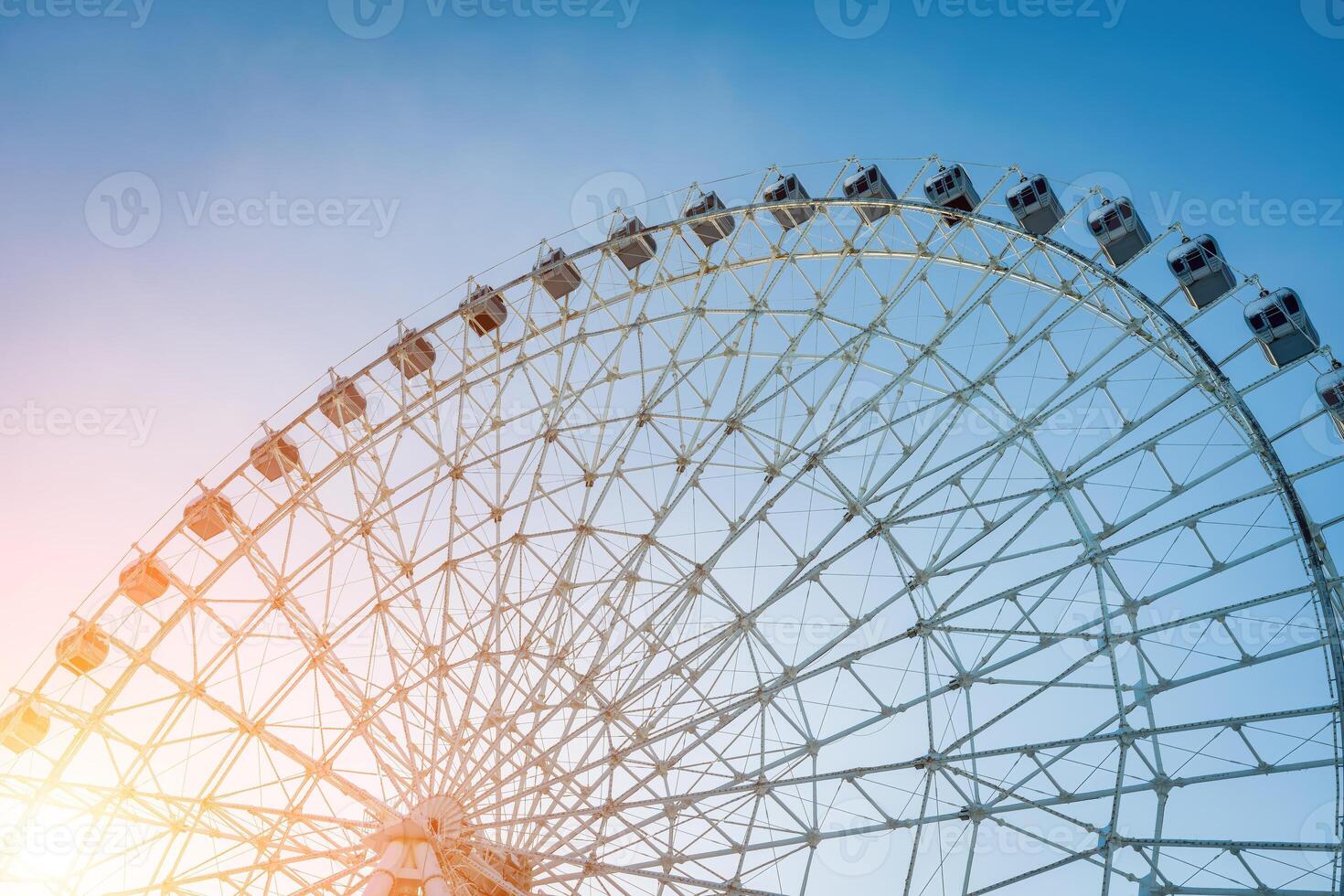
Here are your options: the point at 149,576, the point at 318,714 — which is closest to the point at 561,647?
the point at 318,714

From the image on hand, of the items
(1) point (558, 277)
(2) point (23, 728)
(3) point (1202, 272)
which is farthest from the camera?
(1) point (558, 277)

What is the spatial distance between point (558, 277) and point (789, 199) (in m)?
6.96

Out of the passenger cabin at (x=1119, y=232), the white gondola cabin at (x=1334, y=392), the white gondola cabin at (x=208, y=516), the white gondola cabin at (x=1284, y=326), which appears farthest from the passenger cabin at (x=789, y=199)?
the white gondola cabin at (x=208, y=516)

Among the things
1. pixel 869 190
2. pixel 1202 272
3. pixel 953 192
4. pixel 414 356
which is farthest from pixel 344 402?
pixel 1202 272

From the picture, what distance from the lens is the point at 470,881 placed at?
23750 millimetres

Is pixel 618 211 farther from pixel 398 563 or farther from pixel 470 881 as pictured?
pixel 470 881

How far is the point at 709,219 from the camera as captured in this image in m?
29.8

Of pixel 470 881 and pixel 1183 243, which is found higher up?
pixel 1183 243

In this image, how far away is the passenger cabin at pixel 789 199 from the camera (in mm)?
29297

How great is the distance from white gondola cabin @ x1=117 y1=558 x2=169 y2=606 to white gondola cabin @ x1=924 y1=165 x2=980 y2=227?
23.4m

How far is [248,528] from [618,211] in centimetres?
1379

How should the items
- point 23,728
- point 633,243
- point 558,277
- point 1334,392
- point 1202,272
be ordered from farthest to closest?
1. point 558,277
2. point 633,243
3. point 23,728
4. point 1202,272
5. point 1334,392

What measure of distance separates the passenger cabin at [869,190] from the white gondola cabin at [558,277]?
8005 mm

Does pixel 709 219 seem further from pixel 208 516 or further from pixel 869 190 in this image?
pixel 208 516
